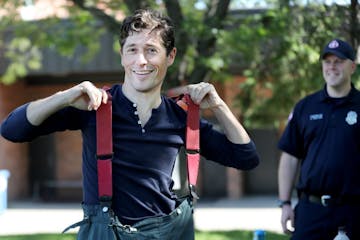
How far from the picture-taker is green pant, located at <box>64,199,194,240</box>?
255cm

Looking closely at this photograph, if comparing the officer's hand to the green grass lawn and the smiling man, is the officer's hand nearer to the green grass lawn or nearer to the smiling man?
the smiling man

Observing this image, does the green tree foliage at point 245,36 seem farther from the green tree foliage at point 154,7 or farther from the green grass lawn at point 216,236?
the green grass lawn at point 216,236

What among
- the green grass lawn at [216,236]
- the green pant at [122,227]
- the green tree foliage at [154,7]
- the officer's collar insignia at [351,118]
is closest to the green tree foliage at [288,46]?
the green tree foliage at [154,7]

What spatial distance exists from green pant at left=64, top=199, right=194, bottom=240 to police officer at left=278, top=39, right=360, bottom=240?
1.84 m

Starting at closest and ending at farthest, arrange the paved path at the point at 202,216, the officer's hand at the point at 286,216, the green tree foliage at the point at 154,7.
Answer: the officer's hand at the point at 286,216 < the green tree foliage at the point at 154,7 < the paved path at the point at 202,216

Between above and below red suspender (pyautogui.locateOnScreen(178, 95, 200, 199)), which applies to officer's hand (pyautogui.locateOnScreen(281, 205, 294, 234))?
below

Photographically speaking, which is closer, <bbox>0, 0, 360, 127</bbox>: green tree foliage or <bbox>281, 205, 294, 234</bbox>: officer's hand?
<bbox>281, 205, 294, 234</bbox>: officer's hand

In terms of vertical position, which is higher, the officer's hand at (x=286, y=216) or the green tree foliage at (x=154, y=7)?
the green tree foliage at (x=154, y=7)

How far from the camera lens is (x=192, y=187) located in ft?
9.17

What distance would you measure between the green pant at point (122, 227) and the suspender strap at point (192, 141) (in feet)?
0.53

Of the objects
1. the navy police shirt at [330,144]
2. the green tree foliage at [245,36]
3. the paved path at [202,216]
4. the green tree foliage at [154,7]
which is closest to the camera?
the navy police shirt at [330,144]

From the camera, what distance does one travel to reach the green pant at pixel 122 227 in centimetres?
255

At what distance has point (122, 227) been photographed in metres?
2.57

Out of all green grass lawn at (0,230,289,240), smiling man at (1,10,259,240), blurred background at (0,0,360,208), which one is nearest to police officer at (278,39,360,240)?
blurred background at (0,0,360,208)
